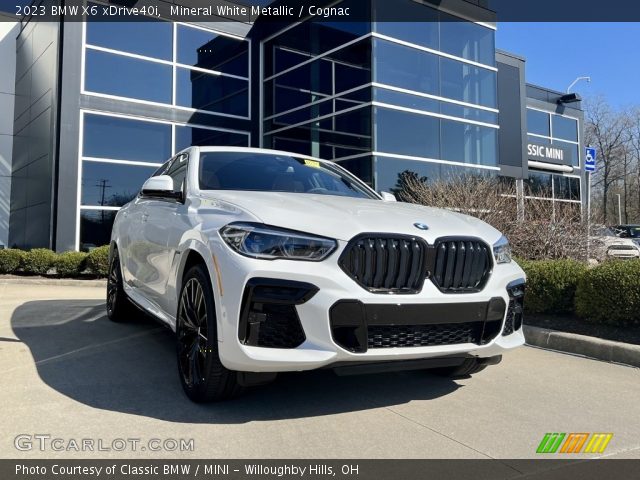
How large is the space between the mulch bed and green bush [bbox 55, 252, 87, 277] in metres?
9.30

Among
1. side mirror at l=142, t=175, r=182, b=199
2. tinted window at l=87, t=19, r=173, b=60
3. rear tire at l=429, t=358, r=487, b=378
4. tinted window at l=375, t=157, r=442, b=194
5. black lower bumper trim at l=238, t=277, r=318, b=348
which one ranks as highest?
tinted window at l=87, t=19, r=173, b=60

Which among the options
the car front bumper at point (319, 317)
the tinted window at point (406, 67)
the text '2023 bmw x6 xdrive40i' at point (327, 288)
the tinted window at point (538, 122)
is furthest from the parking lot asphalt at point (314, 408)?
the tinted window at point (538, 122)

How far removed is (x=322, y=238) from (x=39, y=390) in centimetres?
227

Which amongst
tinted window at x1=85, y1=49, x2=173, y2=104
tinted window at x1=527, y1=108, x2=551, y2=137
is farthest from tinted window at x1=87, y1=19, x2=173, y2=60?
tinted window at x1=527, y1=108, x2=551, y2=137

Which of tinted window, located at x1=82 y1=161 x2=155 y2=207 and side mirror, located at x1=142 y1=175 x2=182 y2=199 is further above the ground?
tinted window, located at x1=82 y1=161 x2=155 y2=207

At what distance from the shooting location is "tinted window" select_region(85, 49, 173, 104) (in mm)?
13703

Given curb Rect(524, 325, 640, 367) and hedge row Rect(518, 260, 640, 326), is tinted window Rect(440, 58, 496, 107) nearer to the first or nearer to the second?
hedge row Rect(518, 260, 640, 326)

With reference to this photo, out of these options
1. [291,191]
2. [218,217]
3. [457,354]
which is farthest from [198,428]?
[291,191]

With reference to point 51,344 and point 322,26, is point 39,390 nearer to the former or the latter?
point 51,344

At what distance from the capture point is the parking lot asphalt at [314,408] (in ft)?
9.25

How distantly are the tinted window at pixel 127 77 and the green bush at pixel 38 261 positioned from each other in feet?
14.7

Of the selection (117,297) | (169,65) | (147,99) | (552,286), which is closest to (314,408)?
(117,297)

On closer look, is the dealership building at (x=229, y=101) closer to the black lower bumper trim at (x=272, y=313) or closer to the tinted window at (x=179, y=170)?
the tinted window at (x=179, y=170)

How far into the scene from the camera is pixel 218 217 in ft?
10.6
